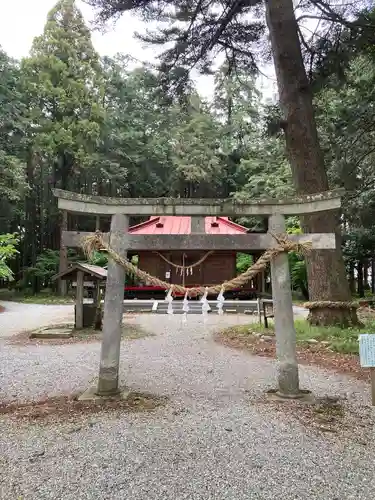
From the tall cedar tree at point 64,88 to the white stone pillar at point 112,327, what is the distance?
18683 mm

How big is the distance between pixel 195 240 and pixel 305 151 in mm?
5685

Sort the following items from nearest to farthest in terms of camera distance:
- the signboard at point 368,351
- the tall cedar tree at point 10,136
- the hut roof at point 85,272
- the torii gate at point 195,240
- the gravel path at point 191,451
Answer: the gravel path at point 191,451, the signboard at point 368,351, the torii gate at point 195,240, the hut roof at point 85,272, the tall cedar tree at point 10,136

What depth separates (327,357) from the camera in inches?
269

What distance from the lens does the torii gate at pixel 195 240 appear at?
449 cm

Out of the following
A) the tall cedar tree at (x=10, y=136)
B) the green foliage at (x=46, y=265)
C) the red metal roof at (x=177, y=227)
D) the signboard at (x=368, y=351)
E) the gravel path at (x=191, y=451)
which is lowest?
the gravel path at (x=191, y=451)

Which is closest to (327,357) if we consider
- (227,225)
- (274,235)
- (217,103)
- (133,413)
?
(274,235)

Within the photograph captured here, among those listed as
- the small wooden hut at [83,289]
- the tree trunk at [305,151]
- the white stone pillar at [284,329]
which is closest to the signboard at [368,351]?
the white stone pillar at [284,329]

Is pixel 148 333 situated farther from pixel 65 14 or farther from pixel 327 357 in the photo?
pixel 65 14

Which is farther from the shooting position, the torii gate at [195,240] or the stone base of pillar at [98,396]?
the torii gate at [195,240]

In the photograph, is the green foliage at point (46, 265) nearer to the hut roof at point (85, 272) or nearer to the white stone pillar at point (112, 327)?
the hut roof at point (85, 272)

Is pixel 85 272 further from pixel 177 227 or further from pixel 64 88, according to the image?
pixel 64 88

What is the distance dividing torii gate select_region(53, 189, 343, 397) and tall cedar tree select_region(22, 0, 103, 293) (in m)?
18.7

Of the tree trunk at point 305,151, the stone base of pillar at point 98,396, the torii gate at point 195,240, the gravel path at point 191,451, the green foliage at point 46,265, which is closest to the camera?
the gravel path at point 191,451

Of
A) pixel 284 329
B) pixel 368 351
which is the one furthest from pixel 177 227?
pixel 368 351
